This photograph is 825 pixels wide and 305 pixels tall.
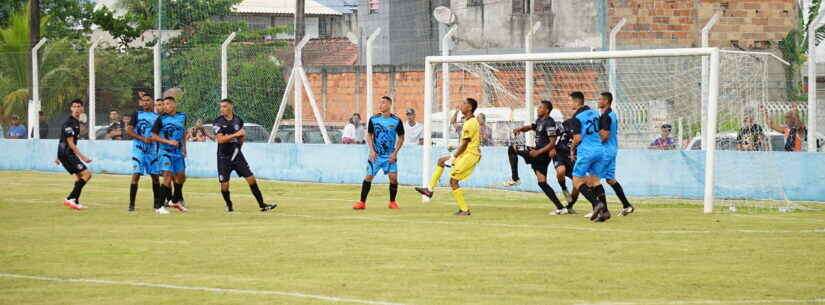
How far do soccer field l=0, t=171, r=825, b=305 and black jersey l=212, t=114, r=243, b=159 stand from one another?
873mm

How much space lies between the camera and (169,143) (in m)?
17.7

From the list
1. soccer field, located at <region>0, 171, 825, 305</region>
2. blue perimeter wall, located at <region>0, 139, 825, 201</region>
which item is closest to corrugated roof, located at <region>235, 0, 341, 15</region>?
blue perimeter wall, located at <region>0, 139, 825, 201</region>

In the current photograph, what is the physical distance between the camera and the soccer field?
31.6ft

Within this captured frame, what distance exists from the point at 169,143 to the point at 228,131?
85cm

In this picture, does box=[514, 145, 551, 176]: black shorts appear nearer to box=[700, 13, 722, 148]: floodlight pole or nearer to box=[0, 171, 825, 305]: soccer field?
box=[0, 171, 825, 305]: soccer field

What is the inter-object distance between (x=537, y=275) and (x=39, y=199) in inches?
494

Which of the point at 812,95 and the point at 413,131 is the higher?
the point at 812,95

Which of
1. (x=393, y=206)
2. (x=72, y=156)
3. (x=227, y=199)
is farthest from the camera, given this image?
(x=393, y=206)

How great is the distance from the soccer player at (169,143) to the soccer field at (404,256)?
2.02 feet

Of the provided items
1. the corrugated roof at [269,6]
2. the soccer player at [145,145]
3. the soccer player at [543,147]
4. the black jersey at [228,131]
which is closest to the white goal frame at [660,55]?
the soccer player at [543,147]

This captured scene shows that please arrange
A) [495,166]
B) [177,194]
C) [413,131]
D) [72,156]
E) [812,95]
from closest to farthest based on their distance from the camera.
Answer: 1. [177,194]
2. [72,156]
3. [812,95]
4. [495,166]
5. [413,131]

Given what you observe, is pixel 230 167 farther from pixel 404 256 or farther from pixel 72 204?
pixel 404 256

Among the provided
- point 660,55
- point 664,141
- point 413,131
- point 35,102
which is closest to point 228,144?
point 660,55

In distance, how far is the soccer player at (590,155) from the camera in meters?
16.5
